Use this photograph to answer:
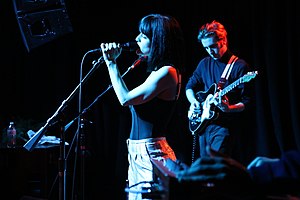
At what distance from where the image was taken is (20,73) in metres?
5.27

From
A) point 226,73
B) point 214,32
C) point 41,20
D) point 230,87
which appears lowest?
point 230,87

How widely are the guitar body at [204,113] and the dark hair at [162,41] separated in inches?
50.4

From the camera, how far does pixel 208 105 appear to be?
3701 millimetres

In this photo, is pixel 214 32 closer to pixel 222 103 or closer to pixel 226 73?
pixel 226 73

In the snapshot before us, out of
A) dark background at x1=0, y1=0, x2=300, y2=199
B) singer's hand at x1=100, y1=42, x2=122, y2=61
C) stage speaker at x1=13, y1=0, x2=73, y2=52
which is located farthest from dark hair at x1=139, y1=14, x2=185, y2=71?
stage speaker at x1=13, y1=0, x2=73, y2=52

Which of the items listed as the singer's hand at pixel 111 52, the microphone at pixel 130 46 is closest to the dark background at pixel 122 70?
the microphone at pixel 130 46

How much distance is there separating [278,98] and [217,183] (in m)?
3.02

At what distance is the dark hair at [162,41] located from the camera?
2.38m

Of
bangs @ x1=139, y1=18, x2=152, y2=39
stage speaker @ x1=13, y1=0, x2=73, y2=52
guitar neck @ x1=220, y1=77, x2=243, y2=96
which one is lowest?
guitar neck @ x1=220, y1=77, x2=243, y2=96

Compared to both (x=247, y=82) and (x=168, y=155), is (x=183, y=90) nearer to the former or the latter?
(x=247, y=82)

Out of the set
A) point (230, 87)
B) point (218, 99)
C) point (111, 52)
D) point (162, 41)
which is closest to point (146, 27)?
point (162, 41)

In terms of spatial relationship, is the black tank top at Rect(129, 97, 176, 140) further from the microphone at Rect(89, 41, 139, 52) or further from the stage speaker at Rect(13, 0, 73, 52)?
the stage speaker at Rect(13, 0, 73, 52)

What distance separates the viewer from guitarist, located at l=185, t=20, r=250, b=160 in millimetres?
3486

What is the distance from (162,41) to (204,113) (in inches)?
58.5
